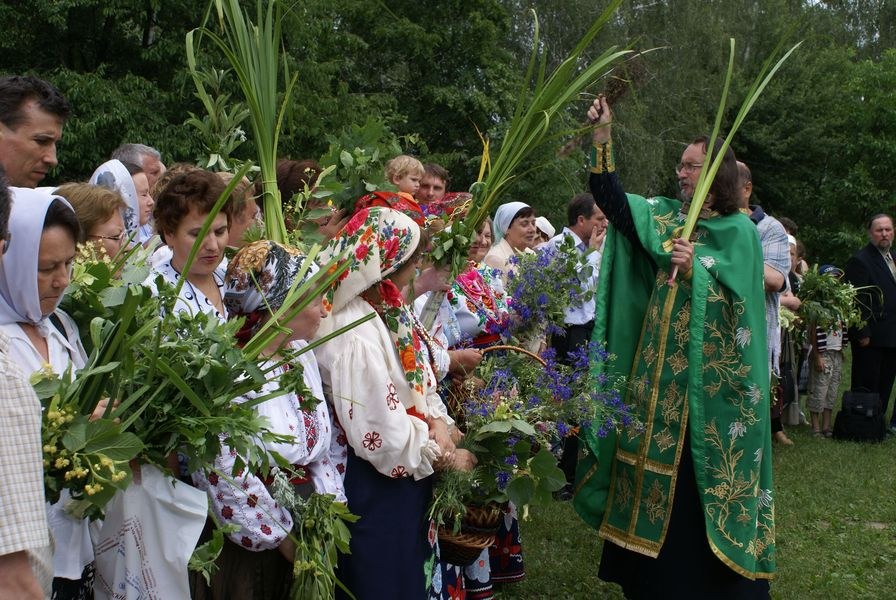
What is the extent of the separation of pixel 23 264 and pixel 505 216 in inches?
189

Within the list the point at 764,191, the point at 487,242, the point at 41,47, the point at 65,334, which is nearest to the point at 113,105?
the point at 41,47

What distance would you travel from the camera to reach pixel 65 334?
268cm

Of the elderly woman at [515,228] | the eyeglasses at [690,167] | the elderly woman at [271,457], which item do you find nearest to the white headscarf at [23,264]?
the elderly woman at [271,457]

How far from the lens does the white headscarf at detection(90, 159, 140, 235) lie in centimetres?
509

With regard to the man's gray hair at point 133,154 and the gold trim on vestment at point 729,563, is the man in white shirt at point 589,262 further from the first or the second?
the man's gray hair at point 133,154

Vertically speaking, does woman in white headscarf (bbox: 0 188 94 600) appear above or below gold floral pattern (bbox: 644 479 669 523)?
above

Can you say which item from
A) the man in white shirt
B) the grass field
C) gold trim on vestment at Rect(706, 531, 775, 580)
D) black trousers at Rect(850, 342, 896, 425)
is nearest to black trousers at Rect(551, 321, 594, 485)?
the man in white shirt

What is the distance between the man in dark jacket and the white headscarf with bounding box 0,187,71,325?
31.9 feet

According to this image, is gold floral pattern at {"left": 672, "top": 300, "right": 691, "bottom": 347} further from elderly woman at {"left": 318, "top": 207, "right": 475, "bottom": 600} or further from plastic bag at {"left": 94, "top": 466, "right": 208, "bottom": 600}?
plastic bag at {"left": 94, "top": 466, "right": 208, "bottom": 600}

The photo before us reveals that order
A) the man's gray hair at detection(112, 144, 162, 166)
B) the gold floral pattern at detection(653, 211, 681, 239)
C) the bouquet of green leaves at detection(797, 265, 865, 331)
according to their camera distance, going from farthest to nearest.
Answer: the bouquet of green leaves at detection(797, 265, 865, 331), the man's gray hair at detection(112, 144, 162, 166), the gold floral pattern at detection(653, 211, 681, 239)

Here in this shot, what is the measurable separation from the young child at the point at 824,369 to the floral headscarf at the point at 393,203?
8.10m

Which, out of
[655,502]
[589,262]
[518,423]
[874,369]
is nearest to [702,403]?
[655,502]

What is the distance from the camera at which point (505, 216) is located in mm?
6988

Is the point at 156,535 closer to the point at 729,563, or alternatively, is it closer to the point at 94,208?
the point at 94,208
